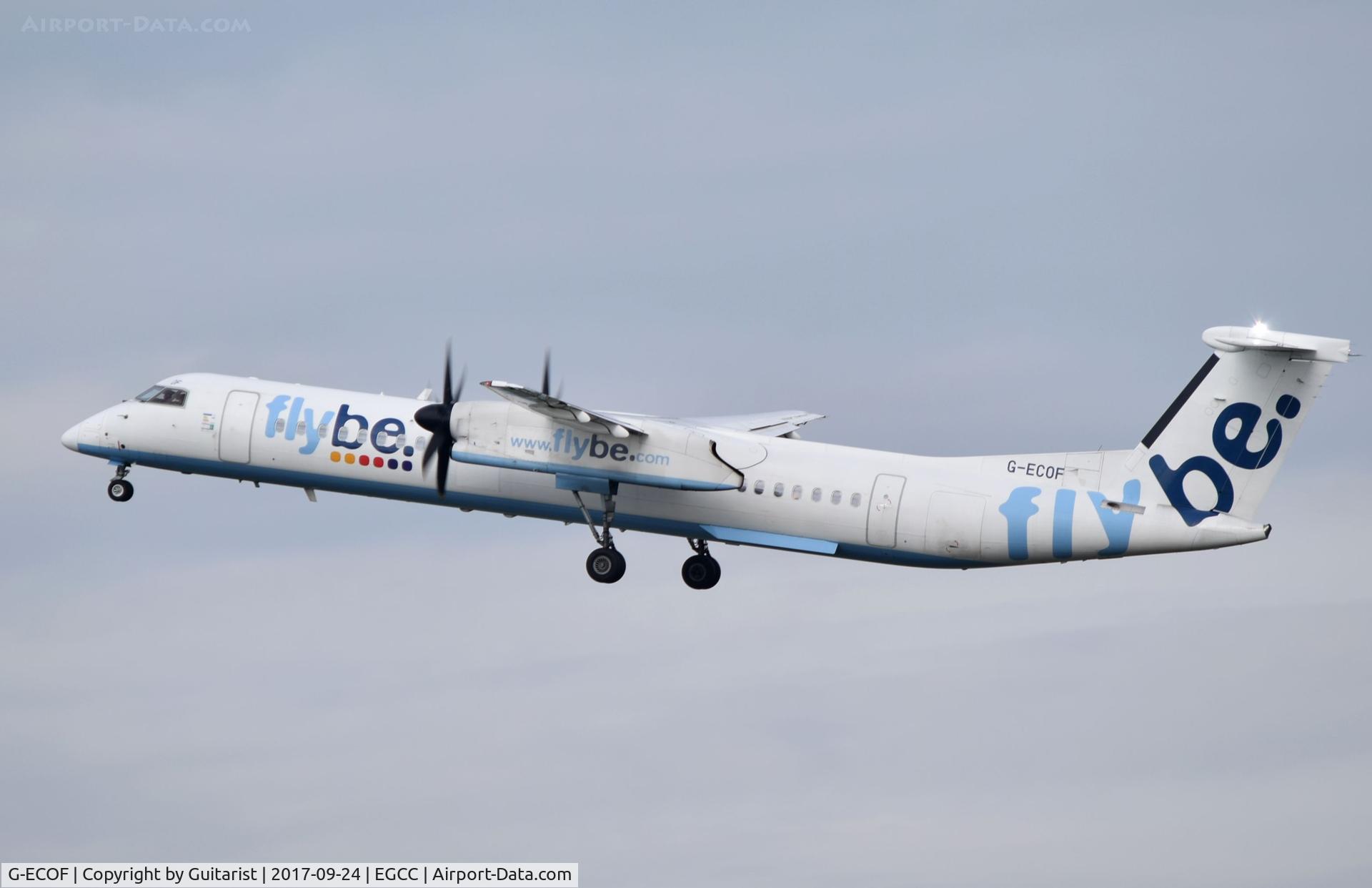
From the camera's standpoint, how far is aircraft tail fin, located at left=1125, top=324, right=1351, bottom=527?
3441 centimetres

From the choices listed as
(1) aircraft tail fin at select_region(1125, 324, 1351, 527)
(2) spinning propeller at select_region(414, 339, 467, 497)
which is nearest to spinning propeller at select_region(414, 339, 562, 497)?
(2) spinning propeller at select_region(414, 339, 467, 497)

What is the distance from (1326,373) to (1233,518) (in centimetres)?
315

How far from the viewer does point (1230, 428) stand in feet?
116

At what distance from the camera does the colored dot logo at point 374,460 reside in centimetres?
3866

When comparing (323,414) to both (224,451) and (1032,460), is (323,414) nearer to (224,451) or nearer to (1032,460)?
(224,451)

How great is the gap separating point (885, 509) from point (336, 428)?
37.1 ft

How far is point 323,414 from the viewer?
39.0 m

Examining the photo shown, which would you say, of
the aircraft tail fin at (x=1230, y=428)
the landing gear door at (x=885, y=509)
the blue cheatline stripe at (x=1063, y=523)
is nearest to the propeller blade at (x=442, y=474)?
the landing gear door at (x=885, y=509)

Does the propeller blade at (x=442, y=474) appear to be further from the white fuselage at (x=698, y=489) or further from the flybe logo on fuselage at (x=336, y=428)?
the flybe logo on fuselage at (x=336, y=428)

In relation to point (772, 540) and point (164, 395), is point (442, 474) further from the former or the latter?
point (772, 540)

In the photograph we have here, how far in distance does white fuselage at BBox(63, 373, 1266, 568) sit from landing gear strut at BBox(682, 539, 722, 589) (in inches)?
81.2

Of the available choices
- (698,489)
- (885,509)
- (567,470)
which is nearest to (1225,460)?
(885,509)

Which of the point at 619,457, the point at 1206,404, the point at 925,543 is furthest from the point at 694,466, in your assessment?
the point at 1206,404

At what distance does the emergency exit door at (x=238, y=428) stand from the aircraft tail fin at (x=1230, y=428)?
1772 cm
